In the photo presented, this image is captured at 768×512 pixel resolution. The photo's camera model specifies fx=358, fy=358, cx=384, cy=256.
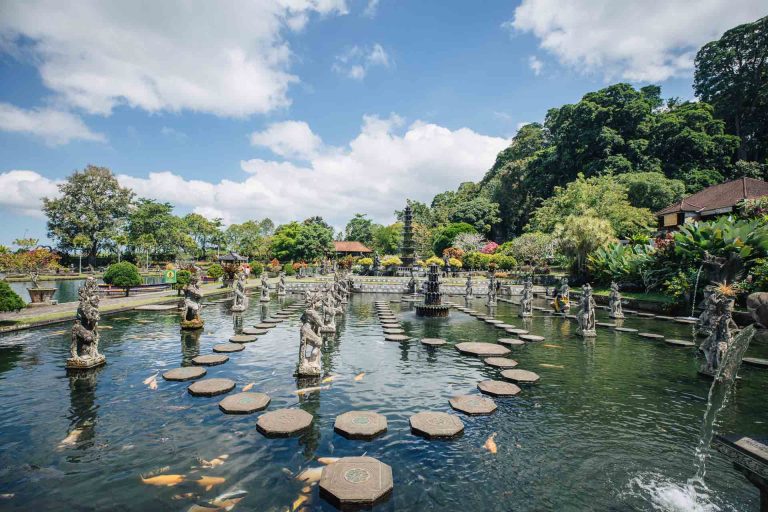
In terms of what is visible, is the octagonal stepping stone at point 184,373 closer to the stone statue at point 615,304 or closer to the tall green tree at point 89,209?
the stone statue at point 615,304

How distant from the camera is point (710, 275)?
1122 cm

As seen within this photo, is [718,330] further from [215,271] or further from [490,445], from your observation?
[215,271]

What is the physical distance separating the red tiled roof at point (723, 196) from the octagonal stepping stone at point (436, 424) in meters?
40.8

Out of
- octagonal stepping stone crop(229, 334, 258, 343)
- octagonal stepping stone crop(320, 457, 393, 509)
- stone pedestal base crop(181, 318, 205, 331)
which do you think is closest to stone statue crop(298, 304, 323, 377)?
octagonal stepping stone crop(320, 457, 393, 509)

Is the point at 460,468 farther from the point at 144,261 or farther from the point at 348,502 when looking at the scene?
the point at 144,261

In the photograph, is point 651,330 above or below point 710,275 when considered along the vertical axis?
below

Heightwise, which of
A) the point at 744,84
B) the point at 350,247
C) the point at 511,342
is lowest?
the point at 511,342

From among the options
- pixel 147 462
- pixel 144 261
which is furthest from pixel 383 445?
pixel 144 261

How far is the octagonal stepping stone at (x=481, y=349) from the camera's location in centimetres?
1209

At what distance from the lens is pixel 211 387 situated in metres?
8.32

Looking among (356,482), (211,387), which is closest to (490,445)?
(356,482)

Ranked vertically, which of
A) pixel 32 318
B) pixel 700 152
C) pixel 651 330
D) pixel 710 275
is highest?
pixel 700 152

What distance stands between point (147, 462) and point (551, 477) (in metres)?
5.99

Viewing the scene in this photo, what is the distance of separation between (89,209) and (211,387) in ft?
234
